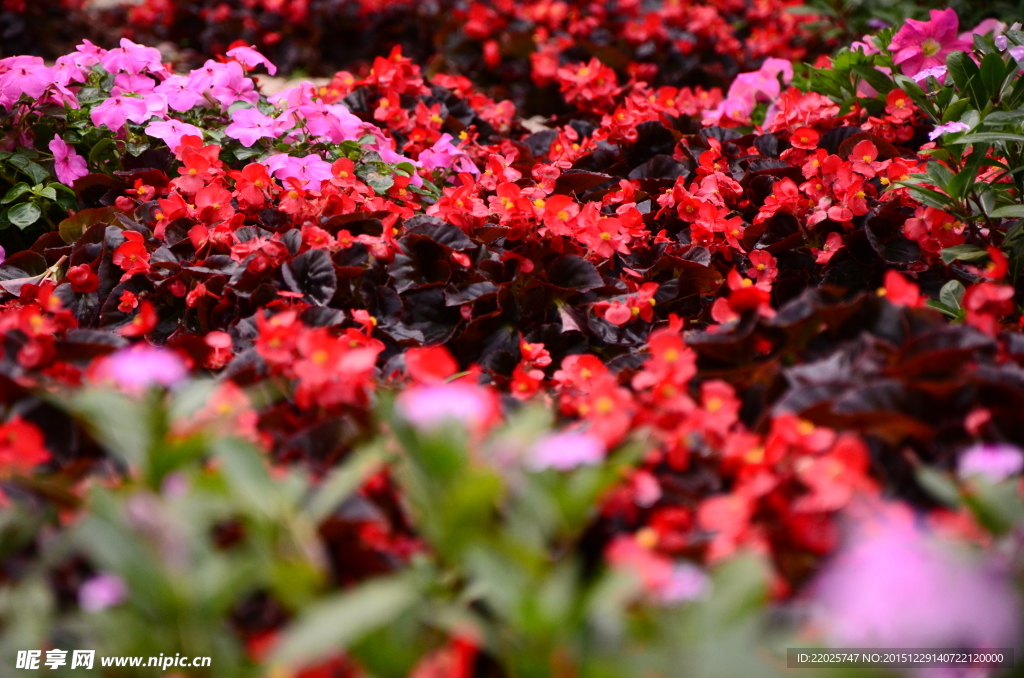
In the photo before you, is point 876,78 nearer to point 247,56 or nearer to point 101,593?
point 247,56

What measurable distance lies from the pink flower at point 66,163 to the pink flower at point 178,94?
279 mm

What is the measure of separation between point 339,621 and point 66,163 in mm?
1966

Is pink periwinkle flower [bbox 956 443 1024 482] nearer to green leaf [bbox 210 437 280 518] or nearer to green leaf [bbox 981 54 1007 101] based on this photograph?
green leaf [bbox 210 437 280 518]

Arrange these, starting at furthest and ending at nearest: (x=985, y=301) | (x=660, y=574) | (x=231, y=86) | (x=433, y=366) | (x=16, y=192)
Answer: (x=231, y=86) < (x=16, y=192) < (x=985, y=301) < (x=433, y=366) < (x=660, y=574)

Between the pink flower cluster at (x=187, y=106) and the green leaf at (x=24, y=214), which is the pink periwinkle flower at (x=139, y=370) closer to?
the pink flower cluster at (x=187, y=106)

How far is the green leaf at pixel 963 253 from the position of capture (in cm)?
165

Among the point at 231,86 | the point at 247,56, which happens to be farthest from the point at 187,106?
the point at 247,56

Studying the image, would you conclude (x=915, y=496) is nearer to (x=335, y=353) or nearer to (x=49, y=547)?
(x=335, y=353)

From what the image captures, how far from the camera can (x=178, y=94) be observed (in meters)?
2.19

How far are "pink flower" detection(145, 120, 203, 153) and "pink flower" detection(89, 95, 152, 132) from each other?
41 millimetres

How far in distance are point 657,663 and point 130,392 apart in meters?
0.76

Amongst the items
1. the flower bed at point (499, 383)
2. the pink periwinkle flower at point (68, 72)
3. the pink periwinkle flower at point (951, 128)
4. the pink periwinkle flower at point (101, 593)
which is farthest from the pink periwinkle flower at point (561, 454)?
the pink periwinkle flower at point (68, 72)

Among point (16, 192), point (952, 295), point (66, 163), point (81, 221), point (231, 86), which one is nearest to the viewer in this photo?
point (952, 295)

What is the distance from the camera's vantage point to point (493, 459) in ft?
3.06
